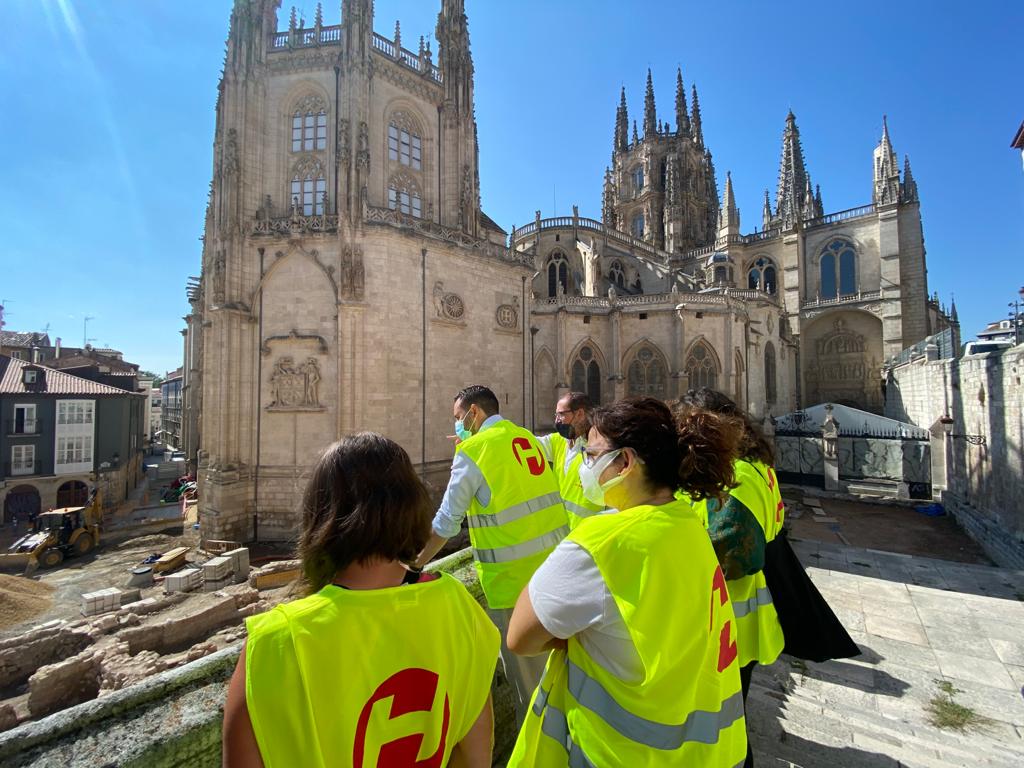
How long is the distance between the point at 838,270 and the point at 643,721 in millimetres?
36269

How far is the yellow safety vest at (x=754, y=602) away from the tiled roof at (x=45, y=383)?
29.6 meters

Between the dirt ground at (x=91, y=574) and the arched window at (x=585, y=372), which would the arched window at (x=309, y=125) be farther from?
the arched window at (x=585, y=372)

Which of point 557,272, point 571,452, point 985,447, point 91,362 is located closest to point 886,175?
point 557,272

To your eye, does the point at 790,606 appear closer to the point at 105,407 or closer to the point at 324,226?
the point at 324,226

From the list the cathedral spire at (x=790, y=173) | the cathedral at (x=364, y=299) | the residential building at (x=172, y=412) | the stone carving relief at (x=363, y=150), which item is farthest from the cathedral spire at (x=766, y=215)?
the residential building at (x=172, y=412)

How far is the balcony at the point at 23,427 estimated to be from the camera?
2052 cm

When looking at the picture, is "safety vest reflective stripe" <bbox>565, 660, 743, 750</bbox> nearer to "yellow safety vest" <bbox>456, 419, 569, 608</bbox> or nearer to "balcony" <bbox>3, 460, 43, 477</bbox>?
"yellow safety vest" <bbox>456, 419, 569, 608</bbox>

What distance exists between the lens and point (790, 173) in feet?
126

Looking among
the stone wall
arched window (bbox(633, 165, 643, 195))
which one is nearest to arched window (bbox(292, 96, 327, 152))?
the stone wall

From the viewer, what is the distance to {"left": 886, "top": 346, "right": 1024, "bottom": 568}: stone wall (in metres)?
8.70

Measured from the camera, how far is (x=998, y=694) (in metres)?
3.56

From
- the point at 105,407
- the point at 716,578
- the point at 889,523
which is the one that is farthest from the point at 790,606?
the point at 105,407

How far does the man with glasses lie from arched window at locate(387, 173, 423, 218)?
13.8 meters

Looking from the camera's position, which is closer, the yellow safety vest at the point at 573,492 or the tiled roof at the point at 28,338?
the yellow safety vest at the point at 573,492
